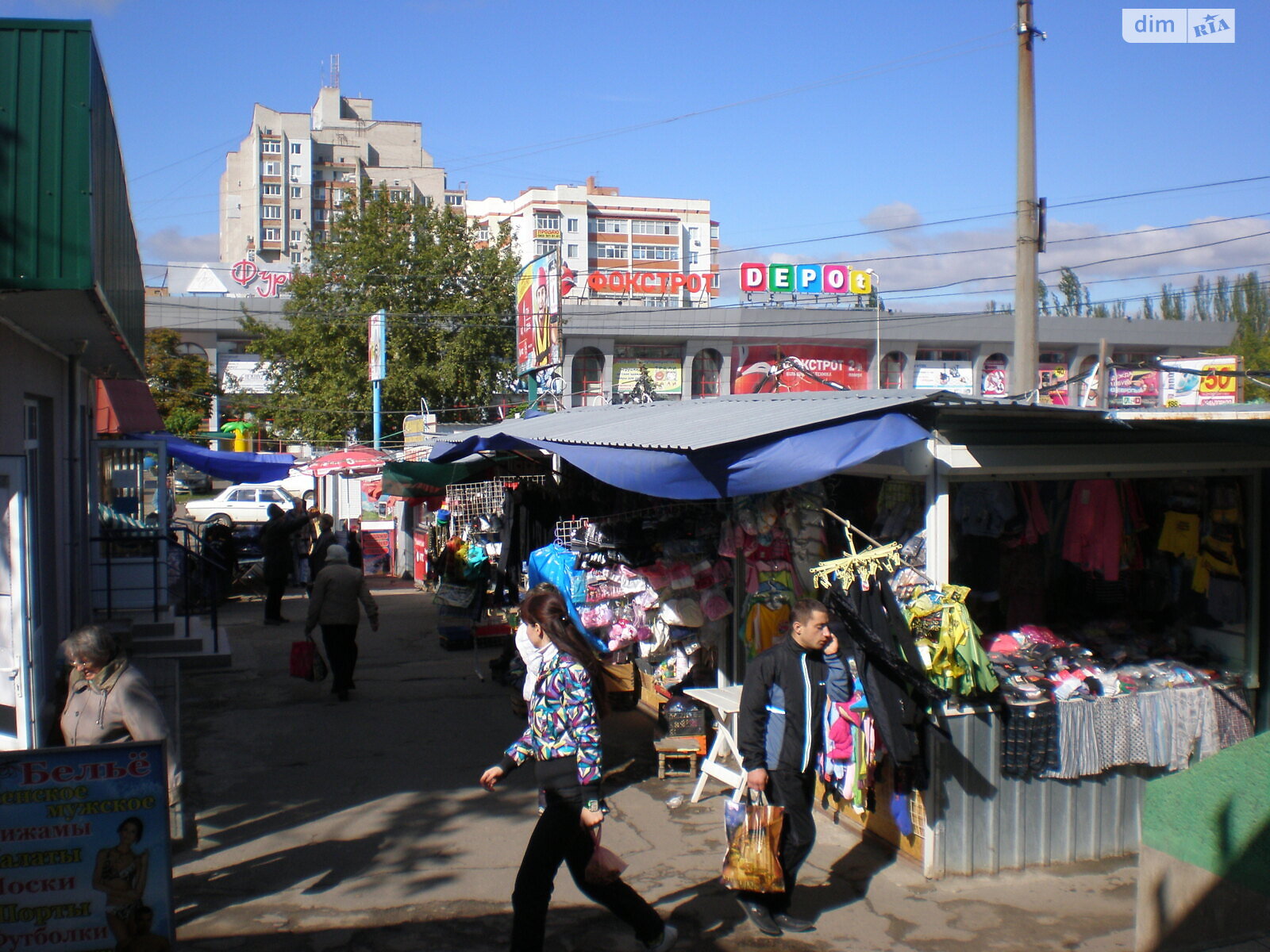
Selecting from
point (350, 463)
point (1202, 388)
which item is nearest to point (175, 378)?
point (350, 463)

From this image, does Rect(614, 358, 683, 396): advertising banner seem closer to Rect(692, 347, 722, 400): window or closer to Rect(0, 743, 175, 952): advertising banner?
Rect(692, 347, 722, 400): window

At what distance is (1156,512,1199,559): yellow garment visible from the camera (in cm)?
676

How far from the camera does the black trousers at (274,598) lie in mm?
15398

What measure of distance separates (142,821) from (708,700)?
12.5ft

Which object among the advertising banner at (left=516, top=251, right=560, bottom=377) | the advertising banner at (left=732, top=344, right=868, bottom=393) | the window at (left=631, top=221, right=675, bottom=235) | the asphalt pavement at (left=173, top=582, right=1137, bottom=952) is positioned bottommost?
the asphalt pavement at (left=173, top=582, right=1137, bottom=952)

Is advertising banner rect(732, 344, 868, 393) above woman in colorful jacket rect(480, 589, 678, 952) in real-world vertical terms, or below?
above

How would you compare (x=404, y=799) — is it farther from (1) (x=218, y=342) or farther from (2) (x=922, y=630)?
(1) (x=218, y=342)

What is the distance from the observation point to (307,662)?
393 inches

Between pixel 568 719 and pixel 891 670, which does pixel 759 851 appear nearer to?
pixel 891 670

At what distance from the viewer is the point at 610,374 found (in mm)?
39812

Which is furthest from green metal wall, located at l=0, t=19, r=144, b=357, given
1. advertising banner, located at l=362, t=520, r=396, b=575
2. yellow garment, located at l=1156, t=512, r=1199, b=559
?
advertising banner, located at l=362, t=520, r=396, b=575

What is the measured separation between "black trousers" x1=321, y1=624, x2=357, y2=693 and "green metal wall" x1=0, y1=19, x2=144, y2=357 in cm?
586

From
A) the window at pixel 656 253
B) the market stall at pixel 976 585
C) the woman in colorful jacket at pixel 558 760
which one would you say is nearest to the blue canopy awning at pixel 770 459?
the market stall at pixel 976 585

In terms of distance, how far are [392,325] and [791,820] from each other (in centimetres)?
3615
